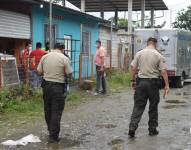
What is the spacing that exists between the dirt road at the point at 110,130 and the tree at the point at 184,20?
111 ft

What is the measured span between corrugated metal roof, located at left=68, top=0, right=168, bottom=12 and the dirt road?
2292 centimetres

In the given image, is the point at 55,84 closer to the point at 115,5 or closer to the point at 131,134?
the point at 131,134

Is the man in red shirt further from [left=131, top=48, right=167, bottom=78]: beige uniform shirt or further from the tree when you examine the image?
the tree

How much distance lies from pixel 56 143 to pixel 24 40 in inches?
392

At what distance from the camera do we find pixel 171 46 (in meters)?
22.1

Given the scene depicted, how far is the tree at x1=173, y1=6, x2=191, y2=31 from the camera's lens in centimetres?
4812

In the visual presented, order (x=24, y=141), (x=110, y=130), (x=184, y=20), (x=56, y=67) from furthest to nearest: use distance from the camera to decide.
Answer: (x=184, y=20) → (x=110, y=130) → (x=56, y=67) → (x=24, y=141)

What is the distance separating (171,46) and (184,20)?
27.2 meters

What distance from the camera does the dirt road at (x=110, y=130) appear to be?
8961 millimetres

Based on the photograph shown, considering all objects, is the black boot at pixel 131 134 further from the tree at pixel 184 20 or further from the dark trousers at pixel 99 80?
the tree at pixel 184 20

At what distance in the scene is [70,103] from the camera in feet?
50.1

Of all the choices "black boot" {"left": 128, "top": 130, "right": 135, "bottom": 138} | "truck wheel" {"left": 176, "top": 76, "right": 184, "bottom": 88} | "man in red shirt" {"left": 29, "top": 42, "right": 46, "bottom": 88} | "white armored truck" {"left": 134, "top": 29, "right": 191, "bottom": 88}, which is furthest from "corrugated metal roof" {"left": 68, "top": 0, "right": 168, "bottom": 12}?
"black boot" {"left": 128, "top": 130, "right": 135, "bottom": 138}

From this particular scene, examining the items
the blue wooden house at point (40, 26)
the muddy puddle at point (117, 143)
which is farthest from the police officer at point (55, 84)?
the blue wooden house at point (40, 26)

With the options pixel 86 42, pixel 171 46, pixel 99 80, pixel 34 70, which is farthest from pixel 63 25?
pixel 34 70
